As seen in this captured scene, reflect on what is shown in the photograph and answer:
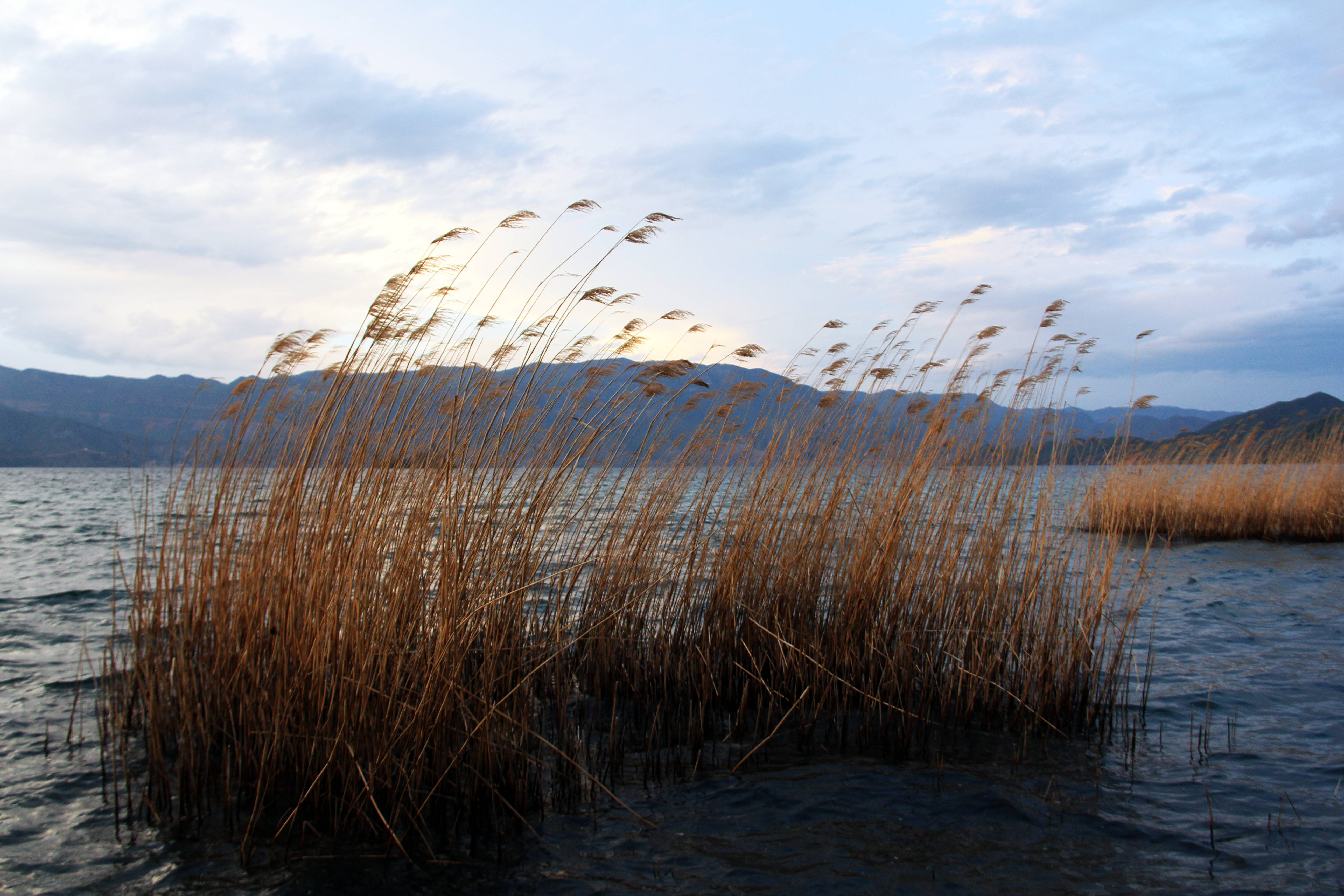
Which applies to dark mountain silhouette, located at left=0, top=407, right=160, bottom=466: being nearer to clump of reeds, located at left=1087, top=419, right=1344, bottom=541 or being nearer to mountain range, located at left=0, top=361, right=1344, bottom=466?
mountain range, located at left=0, top=361, right=1344, bottom=466

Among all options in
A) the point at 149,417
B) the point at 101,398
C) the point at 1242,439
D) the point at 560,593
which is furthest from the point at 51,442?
the point at 1242,439

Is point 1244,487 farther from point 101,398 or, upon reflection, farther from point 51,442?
point 101,398

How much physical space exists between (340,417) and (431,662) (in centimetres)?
131

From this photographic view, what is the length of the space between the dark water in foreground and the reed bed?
0.58 ft

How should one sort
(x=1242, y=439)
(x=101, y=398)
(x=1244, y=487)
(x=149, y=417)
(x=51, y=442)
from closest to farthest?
(x=1244, y=487), (x=1242, y=439), (x=51, y=442), (x=149, y=417), (x=101, y=398)

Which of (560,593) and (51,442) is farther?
(51,442)

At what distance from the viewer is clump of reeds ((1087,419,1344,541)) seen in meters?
12.4

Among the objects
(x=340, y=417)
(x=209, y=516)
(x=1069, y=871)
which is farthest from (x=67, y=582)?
(x=1069, y=871)

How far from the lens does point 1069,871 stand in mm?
2656

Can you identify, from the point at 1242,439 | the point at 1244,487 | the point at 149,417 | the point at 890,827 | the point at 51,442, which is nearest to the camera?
the point at 890,827

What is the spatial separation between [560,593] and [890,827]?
6.43ft

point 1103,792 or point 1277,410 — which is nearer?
point 1103,792

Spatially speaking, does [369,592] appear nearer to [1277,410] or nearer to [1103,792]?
[1103,792]

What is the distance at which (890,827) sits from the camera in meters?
2.96
